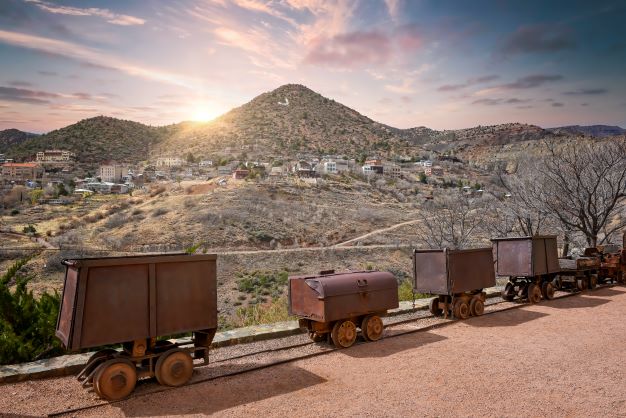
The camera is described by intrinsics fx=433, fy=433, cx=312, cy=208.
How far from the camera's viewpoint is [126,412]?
648 centimetres

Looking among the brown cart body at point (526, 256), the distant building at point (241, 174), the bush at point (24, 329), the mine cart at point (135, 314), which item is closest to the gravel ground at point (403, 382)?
the mine cart at point (135, 314)

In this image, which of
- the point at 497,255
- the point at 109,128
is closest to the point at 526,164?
the point at 497,255

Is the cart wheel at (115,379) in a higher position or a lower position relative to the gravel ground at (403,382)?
higher

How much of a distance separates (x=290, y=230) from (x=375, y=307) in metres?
55.3

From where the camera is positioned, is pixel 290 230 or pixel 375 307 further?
pixel 290 230

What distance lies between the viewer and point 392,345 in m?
10.1

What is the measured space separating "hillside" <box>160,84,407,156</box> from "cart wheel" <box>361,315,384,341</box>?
392ft

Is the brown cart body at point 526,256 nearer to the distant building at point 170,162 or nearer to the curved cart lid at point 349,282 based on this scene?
the curved cart lid at point 349,282

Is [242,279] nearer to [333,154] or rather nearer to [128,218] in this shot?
[128,218]

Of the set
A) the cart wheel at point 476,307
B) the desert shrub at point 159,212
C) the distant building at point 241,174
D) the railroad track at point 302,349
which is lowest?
the railroad track at point 302,349

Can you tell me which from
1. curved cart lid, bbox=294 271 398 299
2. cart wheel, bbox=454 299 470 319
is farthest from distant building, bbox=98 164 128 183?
curved cart lid, bbox=294 271 398 299

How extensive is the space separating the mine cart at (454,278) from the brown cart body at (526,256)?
2.68 metres

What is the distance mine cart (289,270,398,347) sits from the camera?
381 inches

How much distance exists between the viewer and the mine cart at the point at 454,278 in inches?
509
